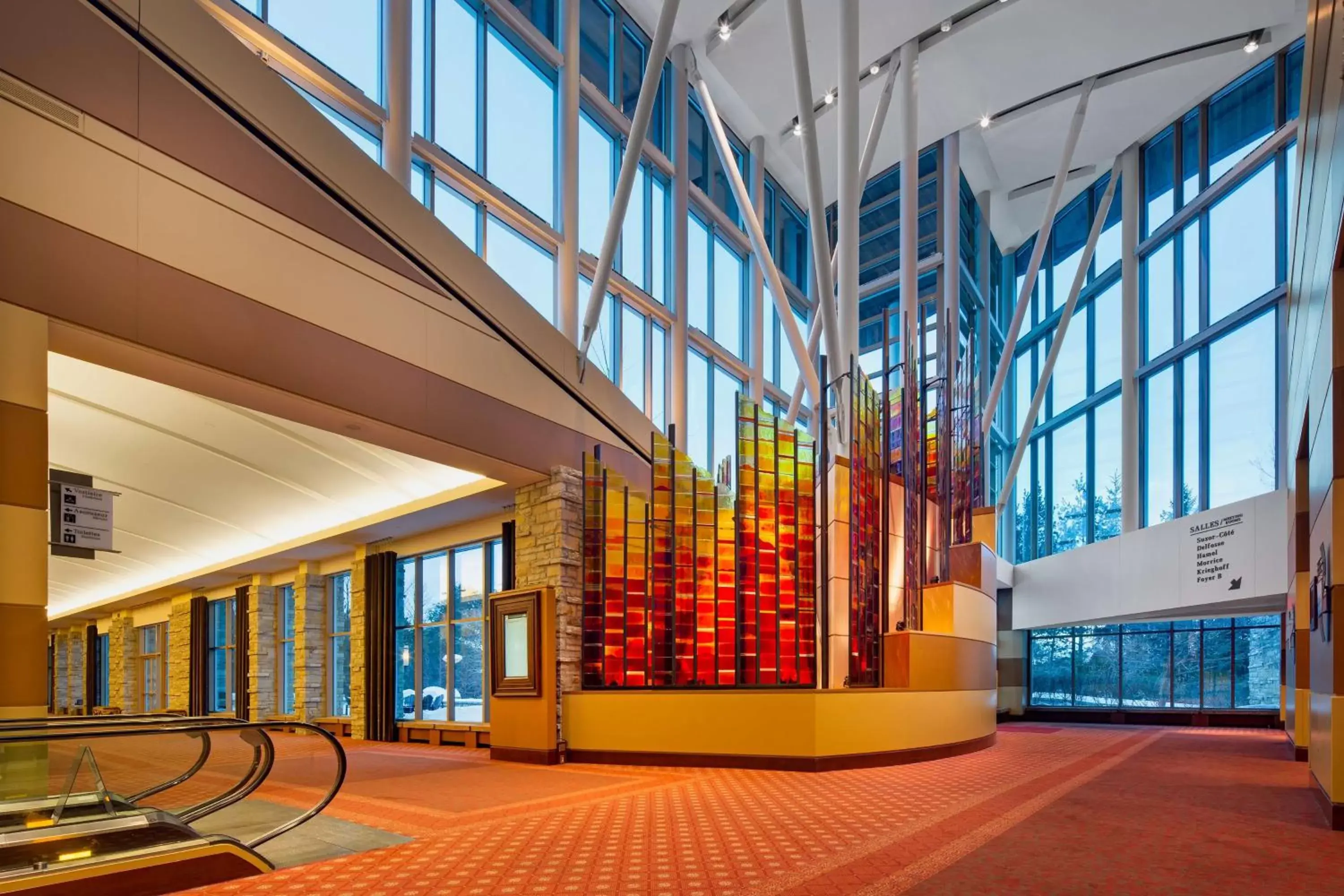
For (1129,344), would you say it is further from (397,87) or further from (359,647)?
(359,647)

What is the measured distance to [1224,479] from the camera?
1645 cm

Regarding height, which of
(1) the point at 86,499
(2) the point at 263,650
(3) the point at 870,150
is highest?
(3) the point at 870,150

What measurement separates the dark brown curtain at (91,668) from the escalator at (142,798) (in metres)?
21.6

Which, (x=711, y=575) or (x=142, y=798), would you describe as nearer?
(x=142, y=798)

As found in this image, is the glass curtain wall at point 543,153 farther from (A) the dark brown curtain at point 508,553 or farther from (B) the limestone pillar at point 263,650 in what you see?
(B) the limestone pillar at point 263,650

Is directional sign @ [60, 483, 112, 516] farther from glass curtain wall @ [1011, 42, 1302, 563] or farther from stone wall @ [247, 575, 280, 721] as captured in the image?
glass curtain wall @ [1011, 42, 1302, 563]

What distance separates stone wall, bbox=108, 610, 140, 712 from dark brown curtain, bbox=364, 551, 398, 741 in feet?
36.2

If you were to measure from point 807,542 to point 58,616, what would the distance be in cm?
2077

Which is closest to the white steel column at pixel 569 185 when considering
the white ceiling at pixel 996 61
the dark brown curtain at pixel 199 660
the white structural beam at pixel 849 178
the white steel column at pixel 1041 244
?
the white ceiling at pixel 996 61

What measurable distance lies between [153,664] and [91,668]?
271 centimetres

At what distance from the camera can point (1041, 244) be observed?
1902 centimetres

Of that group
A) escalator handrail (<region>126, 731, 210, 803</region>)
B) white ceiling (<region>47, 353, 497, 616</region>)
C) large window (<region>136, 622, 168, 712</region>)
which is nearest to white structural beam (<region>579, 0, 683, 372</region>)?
white ceiling (<region>47, 353, 497, 616</region>)

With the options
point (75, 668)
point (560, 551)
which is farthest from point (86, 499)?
point (75, 668)

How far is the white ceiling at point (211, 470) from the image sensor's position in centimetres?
925
